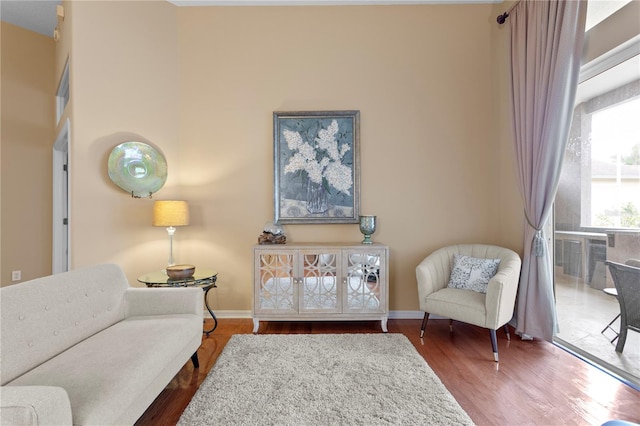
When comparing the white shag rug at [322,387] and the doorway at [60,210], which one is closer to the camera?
the white shag rug at [322,387]

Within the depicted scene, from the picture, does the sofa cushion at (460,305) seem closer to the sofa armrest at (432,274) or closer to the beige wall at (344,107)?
the sofa armrest at (432,274)

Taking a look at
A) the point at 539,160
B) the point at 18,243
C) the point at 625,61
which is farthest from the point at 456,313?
the point at 18,243

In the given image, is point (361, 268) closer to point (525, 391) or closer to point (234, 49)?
point (525, 391)

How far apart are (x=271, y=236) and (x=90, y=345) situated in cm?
169

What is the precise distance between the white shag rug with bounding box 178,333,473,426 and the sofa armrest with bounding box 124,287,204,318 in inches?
19.9

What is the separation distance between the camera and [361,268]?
2.90 meters

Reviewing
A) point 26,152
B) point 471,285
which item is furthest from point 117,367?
point 26,152

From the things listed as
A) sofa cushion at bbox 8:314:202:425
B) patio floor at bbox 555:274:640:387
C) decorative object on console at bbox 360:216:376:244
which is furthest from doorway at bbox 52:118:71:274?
patio floor at bbox 555:274:640:387

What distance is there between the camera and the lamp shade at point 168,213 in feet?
9.40

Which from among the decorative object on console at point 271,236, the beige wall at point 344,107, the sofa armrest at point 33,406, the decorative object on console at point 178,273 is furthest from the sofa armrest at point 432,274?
the sofa armrest at point 33,406

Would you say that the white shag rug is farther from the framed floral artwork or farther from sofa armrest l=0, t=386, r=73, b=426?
the framed floral artwork

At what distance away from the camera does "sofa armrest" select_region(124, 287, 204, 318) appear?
7.09ft

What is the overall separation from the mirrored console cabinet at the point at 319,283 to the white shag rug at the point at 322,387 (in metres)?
0.29

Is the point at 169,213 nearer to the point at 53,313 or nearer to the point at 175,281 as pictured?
the point at 175,281
